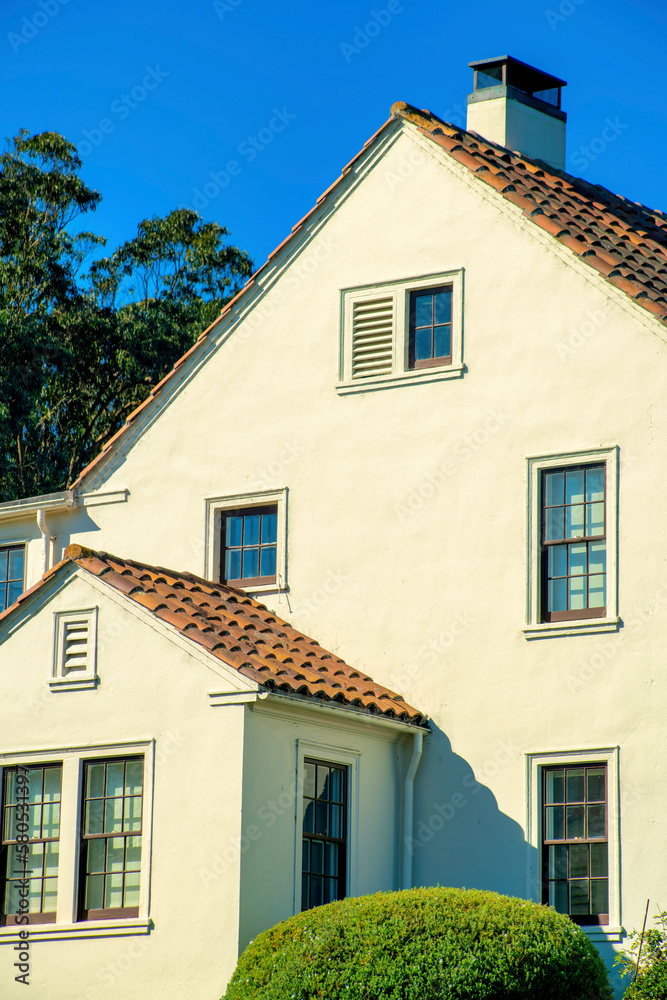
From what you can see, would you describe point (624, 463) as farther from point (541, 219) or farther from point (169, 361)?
point (169, 361)

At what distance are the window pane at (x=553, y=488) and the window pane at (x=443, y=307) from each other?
8.88 ft

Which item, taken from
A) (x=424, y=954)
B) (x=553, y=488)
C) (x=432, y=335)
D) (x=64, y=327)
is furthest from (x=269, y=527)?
(x=64, y=327)

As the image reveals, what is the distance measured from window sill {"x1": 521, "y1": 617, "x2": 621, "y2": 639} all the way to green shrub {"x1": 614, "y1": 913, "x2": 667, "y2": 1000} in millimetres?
3295

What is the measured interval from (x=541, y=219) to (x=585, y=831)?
7.66 m

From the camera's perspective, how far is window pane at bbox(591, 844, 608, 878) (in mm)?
16219

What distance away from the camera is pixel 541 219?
18.2m

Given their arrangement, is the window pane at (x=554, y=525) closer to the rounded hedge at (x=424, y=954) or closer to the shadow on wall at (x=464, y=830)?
the shadow on wall at (x=464, y=830)

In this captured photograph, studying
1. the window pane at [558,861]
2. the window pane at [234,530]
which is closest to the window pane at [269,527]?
the window pane at [234,530]

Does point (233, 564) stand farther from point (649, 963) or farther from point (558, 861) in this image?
point (649, 963)

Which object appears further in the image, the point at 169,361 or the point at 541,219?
the point at 169,361

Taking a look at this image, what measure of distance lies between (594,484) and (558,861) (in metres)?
4.51

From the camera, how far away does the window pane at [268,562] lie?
19.4 metres

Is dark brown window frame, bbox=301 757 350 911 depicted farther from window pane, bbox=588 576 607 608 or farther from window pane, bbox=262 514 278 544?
window pane, bbox=262 514 278 544

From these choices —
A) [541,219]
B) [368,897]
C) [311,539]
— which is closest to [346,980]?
[368,897]
